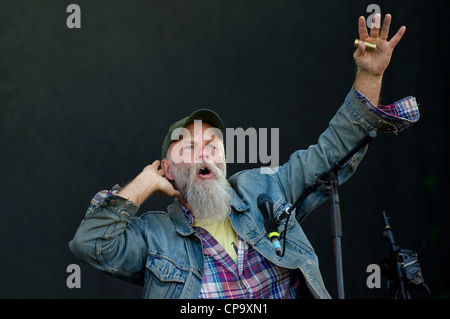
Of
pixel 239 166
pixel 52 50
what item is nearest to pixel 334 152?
pixel 239 166

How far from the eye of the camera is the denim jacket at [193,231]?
241cm

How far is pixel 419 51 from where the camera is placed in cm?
425

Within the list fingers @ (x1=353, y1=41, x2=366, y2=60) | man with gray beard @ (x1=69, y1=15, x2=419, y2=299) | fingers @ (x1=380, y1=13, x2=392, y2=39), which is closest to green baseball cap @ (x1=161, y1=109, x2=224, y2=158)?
man with gray beard @ (x1=69, y1=15, x2=419, y2=299)

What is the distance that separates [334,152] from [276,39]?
6.29 feet

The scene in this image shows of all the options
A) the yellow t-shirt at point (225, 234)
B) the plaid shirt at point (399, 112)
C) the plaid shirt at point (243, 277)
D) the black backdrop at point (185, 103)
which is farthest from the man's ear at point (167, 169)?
the black backdrop at point (185, 103)

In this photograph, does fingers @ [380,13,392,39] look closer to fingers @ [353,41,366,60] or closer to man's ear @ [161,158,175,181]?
fingers @ [353,41,366,60]

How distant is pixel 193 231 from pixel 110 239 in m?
0.34

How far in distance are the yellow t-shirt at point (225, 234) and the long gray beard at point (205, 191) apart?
19mm

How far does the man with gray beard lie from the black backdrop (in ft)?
4.80

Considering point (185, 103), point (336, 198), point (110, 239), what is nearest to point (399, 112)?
point (336, 198)

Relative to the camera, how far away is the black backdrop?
4059 millimetres

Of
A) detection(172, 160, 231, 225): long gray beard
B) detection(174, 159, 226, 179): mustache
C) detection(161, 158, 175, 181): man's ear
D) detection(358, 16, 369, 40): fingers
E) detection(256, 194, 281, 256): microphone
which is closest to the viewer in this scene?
detection(256, 194, 281, 256): microphone

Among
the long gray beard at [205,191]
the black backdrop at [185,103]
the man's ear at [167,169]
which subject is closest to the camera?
the long gray beard at [205,191]

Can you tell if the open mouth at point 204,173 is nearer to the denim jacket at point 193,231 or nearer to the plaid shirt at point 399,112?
the denim jacket at point 193,231
